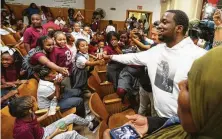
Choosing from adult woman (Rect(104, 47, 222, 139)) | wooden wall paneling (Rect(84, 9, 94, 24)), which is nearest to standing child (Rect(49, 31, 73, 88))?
adult woman (Rect(104, 47, 222, 139))

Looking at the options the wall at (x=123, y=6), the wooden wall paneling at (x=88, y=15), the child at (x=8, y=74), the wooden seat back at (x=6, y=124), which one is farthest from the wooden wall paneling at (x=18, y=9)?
the wooden seat back at (x=6, y=124)

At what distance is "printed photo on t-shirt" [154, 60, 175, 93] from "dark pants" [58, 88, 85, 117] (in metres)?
1.31

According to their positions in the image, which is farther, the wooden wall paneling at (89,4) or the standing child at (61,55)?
Result: the wooden wall paneling at (89,4)

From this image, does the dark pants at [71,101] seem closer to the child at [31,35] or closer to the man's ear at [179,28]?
the child at [31,35]

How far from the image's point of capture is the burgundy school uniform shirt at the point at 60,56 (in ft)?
8.95

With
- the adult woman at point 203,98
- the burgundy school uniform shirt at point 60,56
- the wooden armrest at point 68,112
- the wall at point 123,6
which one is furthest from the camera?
the wall at point 123,6

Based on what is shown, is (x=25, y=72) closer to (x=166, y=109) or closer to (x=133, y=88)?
(x=133, y=88)

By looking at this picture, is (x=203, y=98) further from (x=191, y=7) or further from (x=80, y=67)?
(x=191, y=7)

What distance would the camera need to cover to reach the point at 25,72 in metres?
2.85

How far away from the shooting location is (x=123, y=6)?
10562 mm

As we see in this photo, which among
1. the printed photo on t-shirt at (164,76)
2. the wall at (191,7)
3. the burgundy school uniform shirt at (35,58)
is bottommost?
the burgundy school uniform shirt at (35,58)

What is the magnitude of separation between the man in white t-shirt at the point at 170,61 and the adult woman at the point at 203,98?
2.59ft

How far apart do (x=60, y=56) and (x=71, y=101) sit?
68 cm

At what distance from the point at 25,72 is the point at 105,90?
118 centimetres
